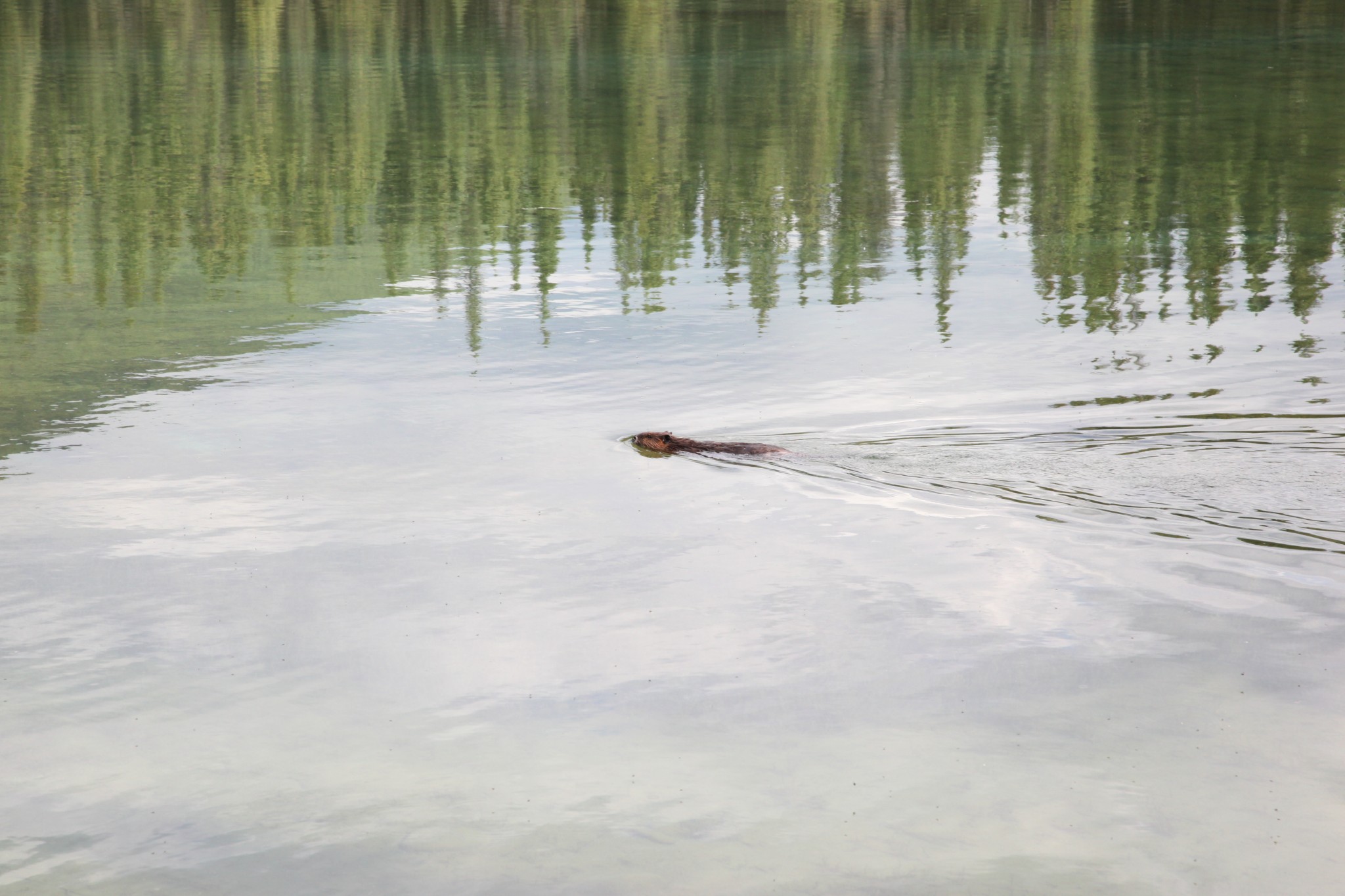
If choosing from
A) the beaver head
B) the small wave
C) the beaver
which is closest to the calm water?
the small wave

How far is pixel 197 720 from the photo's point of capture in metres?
9.87

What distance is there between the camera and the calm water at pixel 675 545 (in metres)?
8.59

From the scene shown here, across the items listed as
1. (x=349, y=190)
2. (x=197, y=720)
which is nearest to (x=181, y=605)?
(x=197, y=720)

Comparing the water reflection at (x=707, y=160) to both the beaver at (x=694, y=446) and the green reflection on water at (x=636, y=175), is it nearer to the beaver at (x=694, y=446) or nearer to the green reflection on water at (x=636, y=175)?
the green reflection on water at (x=636, y=175)

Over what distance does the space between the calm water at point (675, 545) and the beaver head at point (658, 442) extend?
1.08 feet

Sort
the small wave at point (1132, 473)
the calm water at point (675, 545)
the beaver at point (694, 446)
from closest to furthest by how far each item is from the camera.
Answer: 1. the calm water at point (675, 545)
2. the small wave at point (1132, 473)
3. the beaver at point (694, 446)

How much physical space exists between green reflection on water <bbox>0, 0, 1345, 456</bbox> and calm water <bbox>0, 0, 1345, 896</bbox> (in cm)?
24

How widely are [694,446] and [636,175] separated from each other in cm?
2059

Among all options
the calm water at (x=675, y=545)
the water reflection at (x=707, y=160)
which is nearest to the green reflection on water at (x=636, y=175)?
the water reflection at (x=707, y=160)

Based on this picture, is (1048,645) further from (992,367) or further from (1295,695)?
(992,367)

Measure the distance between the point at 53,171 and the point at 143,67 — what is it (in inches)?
1119

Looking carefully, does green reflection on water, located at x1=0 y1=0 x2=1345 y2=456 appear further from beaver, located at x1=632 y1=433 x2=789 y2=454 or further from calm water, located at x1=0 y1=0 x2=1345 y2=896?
beaver, located at x1=632 y1=433 x2=789 y2=454

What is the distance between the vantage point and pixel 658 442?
574 inches

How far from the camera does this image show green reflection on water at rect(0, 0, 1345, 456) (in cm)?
2233
